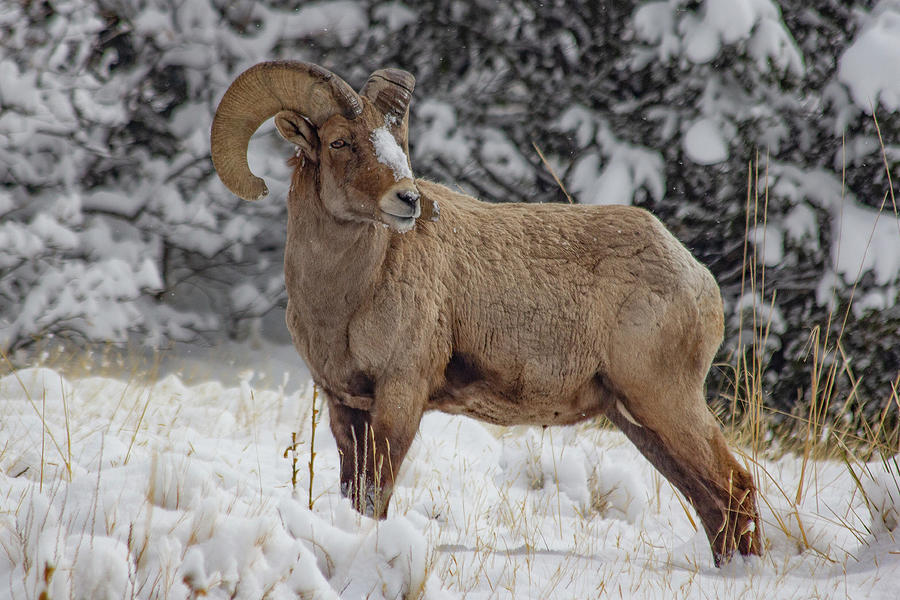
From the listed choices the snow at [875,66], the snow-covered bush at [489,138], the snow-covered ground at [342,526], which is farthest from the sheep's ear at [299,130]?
the snow at [875,66]

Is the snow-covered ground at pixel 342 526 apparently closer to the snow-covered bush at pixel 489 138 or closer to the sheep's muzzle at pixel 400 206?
the sheep's muzzle at pixel 400 206

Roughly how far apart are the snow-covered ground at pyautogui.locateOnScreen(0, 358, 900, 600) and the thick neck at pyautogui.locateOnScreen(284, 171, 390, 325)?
611mm

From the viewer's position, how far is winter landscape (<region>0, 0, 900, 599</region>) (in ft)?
8.07

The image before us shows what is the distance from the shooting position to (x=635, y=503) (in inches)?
201

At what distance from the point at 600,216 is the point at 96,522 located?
2987 mm

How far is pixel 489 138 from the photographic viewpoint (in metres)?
9.03

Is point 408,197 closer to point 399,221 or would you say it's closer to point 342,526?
point 399,221

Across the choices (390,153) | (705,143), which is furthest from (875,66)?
(390,153)

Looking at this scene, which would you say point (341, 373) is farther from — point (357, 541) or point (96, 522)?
point (96, 522)

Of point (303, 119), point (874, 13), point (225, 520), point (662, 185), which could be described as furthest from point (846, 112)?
point (225, 520)

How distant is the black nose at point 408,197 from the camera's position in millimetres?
3496

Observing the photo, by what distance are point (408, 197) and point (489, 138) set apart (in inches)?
226

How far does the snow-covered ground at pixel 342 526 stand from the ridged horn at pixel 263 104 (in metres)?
1.31

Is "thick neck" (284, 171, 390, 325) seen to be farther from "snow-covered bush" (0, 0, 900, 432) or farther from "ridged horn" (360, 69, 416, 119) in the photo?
"snow-covered bush" (0, 0, 900, 432)
